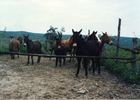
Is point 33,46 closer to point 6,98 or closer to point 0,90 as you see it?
point 0,90

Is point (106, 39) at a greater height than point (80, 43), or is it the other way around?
point (106, 39)

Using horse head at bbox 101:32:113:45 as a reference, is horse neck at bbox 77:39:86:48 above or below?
below

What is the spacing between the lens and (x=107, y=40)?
6.79 meters

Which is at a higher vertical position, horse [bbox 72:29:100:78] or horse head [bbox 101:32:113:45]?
horse head [bbox 101:32:113:45]

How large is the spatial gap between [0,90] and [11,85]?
1.60 feet

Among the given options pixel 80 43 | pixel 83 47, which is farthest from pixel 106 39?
pixel 80 43

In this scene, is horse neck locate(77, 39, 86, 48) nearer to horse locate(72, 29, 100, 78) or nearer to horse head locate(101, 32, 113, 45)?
horse locate(72, 29, 100, 78)

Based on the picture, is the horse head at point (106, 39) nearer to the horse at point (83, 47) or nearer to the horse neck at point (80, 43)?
the horse at point (83, 47)

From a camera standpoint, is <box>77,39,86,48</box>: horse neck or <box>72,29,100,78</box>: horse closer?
<box>72,29,100,78</box>: horse

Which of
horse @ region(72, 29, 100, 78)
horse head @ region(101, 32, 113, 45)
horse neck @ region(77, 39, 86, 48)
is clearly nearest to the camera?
horse @ region(72, 29, 100, 78)

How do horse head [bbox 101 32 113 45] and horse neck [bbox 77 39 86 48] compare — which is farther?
horse head [bbox 101 32 113 45]

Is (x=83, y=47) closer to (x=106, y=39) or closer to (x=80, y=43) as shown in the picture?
(x=80, y=43)

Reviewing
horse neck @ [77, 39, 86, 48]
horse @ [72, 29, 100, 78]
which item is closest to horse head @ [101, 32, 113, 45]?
horse @ [72, 29, 100, 78]

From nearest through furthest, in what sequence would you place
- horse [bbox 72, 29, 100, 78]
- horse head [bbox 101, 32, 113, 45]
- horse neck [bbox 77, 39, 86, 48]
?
1. horse [bbox 72, 29, 100, 78]
2. horse neck [bbox 77, 39, 86, 48]
3. horse head [bbox 101, 32, 113, 45]
